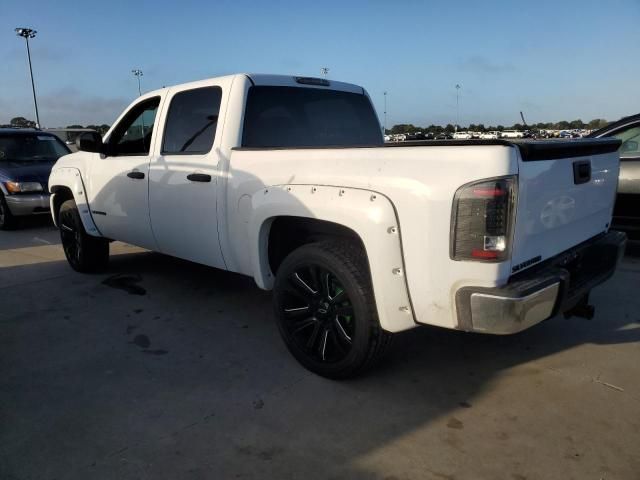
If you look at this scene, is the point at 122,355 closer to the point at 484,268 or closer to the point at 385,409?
the point at 385,409

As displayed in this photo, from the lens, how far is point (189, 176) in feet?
12.6

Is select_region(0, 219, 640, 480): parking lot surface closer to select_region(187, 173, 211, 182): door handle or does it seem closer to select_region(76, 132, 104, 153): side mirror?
select_region(187, 173, 211, 182): door handle

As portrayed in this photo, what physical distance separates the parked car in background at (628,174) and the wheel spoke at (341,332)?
4243 mm


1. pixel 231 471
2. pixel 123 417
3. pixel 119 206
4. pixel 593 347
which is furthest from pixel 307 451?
pixel 119 206

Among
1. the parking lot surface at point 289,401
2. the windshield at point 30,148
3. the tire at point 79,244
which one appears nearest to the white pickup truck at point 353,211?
the parking lot surface at point 289,401

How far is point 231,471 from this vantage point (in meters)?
2.35

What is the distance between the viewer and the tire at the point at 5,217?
8914 millimetres

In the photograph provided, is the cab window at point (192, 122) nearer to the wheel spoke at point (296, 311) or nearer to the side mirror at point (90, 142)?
the side mirror at point (90, 142)

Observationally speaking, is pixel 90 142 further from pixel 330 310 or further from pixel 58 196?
pixel 330 310

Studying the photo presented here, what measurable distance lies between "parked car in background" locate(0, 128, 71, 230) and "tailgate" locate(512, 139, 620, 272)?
8.71m

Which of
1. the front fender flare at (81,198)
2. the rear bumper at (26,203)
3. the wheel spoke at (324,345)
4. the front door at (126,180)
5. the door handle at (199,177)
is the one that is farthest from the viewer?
the rear bumper at (26,203)

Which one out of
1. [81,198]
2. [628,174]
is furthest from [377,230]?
[628,174]

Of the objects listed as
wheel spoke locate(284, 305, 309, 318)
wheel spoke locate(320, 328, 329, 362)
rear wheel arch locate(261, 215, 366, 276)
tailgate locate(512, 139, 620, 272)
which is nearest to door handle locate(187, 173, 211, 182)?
rear wheel arch locate(261, 215, 366, 276)

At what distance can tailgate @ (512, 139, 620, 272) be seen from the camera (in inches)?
95.0
